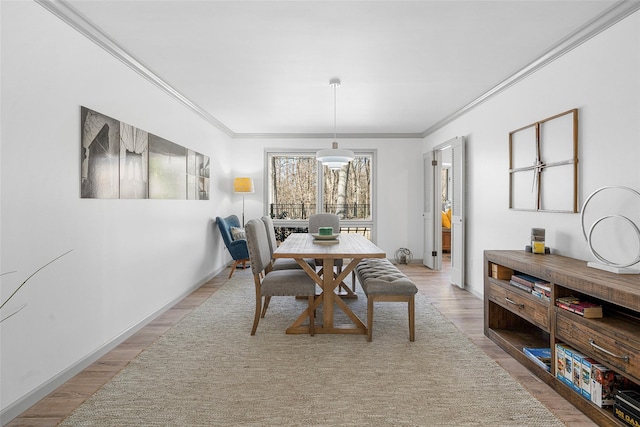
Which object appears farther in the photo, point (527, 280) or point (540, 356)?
point (527, 280)

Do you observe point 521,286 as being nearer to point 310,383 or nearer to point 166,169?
point 310,383

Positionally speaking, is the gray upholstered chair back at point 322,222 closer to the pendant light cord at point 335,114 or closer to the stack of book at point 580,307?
the pendant light cord at point 335,114

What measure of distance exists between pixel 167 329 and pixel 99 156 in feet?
5.32

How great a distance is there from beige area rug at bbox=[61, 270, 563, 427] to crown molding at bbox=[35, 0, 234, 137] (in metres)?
2.36

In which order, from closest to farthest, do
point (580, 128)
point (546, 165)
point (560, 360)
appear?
point (560, 360) → point (580, 128) → point (546, 165)

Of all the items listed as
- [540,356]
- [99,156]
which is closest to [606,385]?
[540,356]

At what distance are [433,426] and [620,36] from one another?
2694mm

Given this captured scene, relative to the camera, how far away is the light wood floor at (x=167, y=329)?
199cm

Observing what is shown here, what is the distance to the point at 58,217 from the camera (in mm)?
2264

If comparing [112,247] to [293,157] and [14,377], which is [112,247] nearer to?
[14,377]

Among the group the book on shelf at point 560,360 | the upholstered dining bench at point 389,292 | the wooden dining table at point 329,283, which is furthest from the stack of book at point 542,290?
the wooden dining table at point 329,283

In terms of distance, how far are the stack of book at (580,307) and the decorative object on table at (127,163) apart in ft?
10.5

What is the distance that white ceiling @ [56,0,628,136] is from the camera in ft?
7.79

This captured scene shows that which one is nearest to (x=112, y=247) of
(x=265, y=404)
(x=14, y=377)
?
(x=14, y=377)
